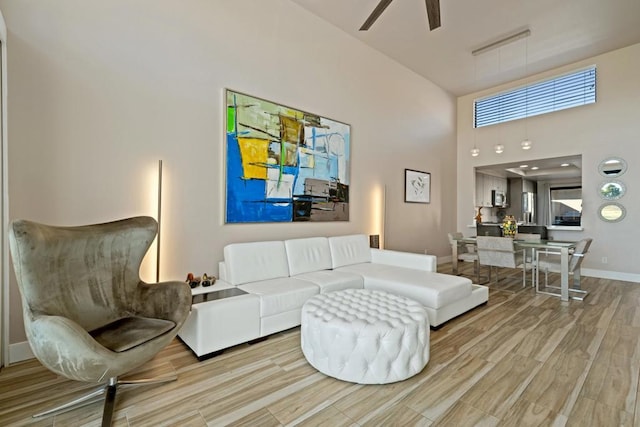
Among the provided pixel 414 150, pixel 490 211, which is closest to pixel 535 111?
pixel 414 150

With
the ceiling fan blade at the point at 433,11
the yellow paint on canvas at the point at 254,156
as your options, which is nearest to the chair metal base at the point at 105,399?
the yellow paint on canvas at the point at 254,156

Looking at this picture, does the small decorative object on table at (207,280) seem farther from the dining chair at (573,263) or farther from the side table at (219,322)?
the dining chair at (573,263)

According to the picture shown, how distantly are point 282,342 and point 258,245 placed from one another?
1.10 metres

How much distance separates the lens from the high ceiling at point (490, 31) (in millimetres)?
4066

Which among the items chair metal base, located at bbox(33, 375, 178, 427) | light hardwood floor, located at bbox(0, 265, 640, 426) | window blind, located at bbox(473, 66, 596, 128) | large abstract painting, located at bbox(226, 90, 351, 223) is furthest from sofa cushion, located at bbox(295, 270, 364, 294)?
window blind, located at bbox(473, 66, 596, 128)

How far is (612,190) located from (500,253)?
2880 millimetres

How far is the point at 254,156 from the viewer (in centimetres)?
356

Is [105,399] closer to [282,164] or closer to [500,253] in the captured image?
[282,164]

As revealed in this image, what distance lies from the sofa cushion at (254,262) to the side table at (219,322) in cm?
36

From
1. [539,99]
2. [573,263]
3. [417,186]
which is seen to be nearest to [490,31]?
[539,99]

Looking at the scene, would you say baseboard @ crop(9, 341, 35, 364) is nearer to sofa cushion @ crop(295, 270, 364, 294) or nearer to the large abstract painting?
the large abstract painting

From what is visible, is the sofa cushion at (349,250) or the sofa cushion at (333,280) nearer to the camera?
the sofa cushion at (333,280)

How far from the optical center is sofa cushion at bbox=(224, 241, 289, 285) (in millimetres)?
3072

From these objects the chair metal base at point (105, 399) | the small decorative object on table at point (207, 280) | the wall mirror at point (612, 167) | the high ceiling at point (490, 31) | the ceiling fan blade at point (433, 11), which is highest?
the high ceiling at point (490, 31)
